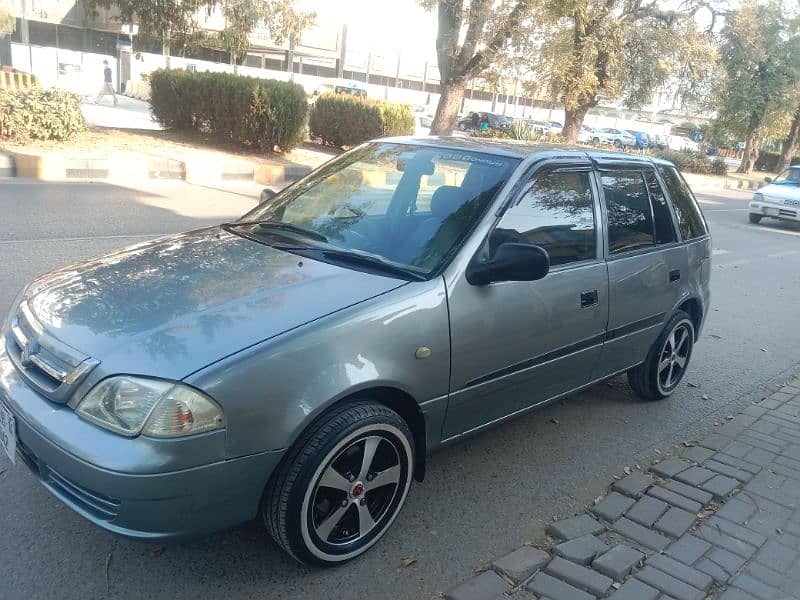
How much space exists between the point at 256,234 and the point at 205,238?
0.88 feet

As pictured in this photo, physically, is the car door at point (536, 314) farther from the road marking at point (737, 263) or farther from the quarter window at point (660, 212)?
the road marking at point (737, 263)

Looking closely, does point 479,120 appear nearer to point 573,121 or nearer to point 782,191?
point 573,121

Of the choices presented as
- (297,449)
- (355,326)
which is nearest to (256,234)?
(355,326)

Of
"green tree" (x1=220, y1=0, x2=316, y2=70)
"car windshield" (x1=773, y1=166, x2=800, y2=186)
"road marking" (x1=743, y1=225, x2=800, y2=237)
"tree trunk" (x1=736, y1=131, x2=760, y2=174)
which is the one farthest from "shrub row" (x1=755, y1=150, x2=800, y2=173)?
"green tree" (x1=220, y1=0, x2=316, y2=70)

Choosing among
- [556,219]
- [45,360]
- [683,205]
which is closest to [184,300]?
[45,360]

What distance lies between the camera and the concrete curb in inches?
483

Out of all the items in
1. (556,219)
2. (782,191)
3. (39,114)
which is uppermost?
(556,219)

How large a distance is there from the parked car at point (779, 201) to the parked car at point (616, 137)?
30.6 meters

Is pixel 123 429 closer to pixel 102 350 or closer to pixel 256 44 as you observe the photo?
pixel 102 350

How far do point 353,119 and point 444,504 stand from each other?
58.7 feet

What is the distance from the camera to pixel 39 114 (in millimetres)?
14125

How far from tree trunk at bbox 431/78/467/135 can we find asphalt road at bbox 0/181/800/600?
13.5 metres

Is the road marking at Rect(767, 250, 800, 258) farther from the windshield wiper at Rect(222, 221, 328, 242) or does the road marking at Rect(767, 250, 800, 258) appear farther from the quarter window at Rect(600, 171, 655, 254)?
the windshield wiper at Rect(222, 221, 328, 242)

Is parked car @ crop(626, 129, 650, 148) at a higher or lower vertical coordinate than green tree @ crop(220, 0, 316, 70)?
lower
